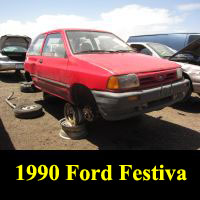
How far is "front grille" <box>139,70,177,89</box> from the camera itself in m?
3.11

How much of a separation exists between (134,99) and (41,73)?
8.37 ft

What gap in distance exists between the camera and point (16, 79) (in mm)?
9953

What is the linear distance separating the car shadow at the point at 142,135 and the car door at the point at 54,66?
874mm

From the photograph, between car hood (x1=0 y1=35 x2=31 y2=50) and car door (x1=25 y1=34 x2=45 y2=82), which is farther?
car hood (x1=0 y1=35 x2=31 y2=50)

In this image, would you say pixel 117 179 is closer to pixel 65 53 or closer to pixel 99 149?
pixel 99 149

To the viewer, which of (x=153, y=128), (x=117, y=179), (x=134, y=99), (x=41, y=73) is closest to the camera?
(x=117, y=179)

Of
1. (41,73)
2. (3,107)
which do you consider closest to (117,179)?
(41,73)

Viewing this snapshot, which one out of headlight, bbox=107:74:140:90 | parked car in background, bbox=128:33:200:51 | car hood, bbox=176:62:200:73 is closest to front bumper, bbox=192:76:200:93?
car hood, bbox=176:62:200:73

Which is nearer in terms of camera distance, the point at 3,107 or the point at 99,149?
the point at 99,149

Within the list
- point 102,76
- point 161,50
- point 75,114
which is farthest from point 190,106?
point 102,76

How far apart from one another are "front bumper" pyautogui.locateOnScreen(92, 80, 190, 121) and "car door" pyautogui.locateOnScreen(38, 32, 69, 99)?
40.3 inches

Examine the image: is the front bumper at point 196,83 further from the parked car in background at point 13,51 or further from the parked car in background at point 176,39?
the parked car in background at point 13,51

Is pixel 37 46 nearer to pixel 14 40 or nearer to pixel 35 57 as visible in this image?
pixel 35 57

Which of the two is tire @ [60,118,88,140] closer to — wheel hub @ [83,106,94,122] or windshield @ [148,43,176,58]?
wheel hub @ [83,106,94,122]
